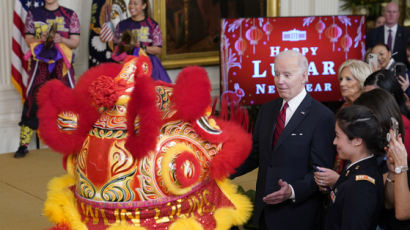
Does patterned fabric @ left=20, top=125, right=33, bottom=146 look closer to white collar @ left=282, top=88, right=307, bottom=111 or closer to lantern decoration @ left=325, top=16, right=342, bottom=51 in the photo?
lantern decoration @ left=325, top=16, right=342, bottom=51

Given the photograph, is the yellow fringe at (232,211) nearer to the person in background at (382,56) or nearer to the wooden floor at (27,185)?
the wooden floor at (27,185)

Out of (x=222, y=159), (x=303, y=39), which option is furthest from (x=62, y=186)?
(x=303, y=39)

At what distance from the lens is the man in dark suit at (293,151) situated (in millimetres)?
3088

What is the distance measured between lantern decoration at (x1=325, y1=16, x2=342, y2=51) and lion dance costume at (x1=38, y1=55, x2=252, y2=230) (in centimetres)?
503

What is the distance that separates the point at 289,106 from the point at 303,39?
14.7 ft

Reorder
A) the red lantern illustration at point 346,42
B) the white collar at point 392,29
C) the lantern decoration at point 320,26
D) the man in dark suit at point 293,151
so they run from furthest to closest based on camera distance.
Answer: the white collar at point 392,29, the red lantern illustration at point 346,42, the lantern decoration at point 320,26, the man in dark suit at point 293,151

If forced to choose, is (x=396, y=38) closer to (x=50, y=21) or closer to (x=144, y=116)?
(x=50, y=21)

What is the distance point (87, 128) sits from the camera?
2848 millimetres

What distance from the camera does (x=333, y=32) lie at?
770 cm

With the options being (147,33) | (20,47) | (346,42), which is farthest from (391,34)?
(20,47)

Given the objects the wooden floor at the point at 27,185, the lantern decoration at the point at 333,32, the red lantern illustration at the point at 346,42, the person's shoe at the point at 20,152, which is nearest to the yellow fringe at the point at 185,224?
the wooden floor at the point at 27,185

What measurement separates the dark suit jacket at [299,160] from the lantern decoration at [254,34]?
425 cm

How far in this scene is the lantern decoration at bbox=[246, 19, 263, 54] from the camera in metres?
7.44

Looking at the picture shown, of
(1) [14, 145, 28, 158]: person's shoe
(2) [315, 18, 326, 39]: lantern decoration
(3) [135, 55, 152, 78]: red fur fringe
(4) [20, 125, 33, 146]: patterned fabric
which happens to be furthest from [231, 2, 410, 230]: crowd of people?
(1) [14, 145, 28, 158]: person's shoe
